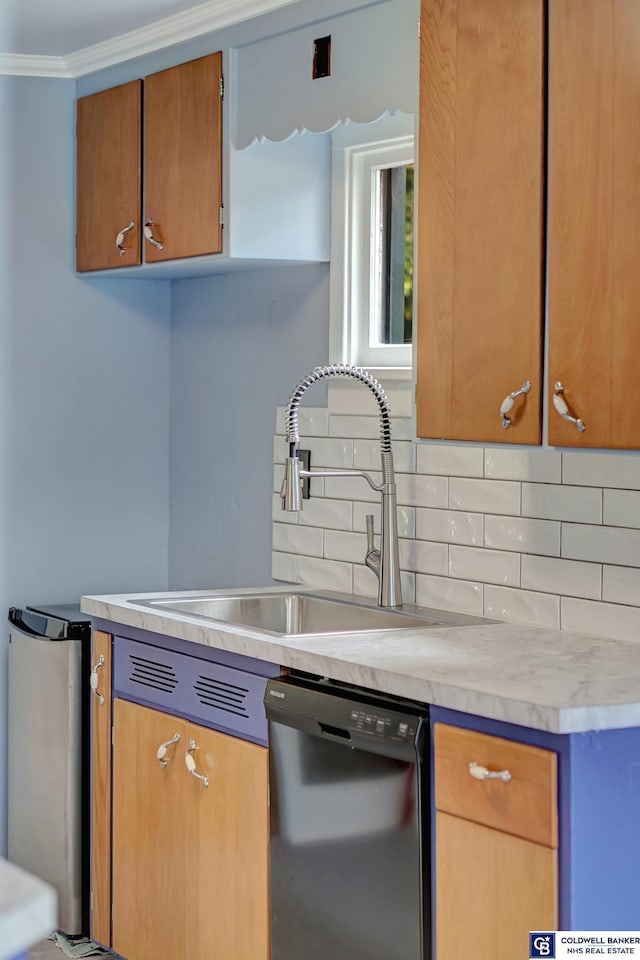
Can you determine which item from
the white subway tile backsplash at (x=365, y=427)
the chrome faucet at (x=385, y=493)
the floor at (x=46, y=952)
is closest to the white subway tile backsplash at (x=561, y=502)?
the chrome faucet at (x=385, y=493)

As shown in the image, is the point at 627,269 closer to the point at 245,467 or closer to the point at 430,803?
the point at 430,803

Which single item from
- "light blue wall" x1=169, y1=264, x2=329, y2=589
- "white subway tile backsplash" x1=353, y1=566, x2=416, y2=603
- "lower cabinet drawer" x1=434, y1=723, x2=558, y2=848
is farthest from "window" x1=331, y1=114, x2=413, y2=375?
"lower cabinet drawer" x1=434, y1=723, x2=558, y2=848

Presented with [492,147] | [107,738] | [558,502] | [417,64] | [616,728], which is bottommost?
[107,738]

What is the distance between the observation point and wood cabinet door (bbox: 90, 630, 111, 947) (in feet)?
11.0

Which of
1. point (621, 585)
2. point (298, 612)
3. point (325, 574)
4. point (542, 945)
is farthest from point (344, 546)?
point (542, 945)

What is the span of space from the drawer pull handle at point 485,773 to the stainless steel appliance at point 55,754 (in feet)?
5.42

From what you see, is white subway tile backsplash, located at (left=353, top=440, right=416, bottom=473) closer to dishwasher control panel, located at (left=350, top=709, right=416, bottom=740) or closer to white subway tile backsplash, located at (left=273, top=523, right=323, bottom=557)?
white subway tile backsplash, located at (left=273, top=523, right=323, bottom=557)

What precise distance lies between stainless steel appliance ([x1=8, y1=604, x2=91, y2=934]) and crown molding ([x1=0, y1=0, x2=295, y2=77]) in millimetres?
1688

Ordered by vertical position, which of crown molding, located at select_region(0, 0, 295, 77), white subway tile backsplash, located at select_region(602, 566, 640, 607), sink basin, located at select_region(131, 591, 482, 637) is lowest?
sink basin, located at select_region(131, 591, 482, 637)

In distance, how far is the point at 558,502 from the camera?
2893 mm

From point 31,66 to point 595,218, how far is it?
8.12ft

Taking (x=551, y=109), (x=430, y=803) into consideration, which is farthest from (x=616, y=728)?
(x=551, y=109)

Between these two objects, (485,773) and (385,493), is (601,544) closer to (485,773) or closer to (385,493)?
(385,493)

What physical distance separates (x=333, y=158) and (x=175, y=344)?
1059 mm
